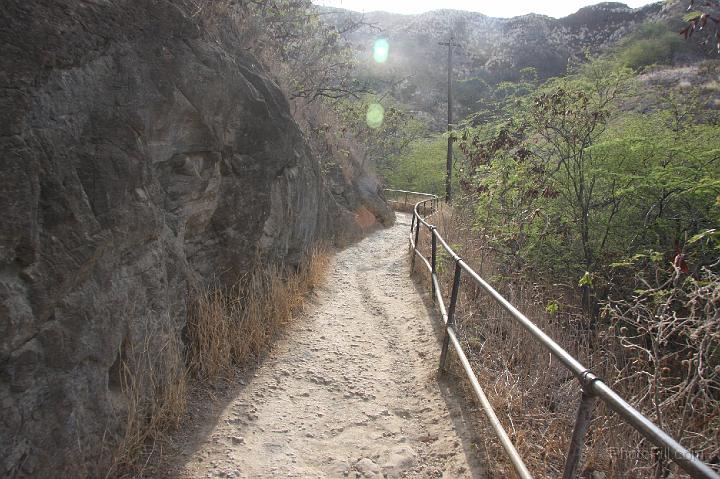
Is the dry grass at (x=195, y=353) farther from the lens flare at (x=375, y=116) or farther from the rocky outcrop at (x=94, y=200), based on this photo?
the lens flare at (x=375, y=116)

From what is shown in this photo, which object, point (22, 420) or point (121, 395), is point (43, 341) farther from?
point (121, 395)

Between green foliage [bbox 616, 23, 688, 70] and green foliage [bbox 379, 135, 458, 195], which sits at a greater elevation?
green foliage [bbox 616, 23, 688, 70]

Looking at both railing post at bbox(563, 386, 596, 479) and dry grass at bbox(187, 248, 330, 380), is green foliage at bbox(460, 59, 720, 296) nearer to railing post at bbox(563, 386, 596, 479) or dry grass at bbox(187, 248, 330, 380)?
dry grass at bbox(187, 248, 330, 380)

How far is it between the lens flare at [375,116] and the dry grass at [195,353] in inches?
568

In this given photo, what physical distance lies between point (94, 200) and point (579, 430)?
2.82 m

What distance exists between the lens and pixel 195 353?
3863 millimetres

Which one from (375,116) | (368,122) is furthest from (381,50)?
(368,122)

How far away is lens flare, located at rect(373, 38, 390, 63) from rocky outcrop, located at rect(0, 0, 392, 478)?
6276cm

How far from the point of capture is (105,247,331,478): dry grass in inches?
112

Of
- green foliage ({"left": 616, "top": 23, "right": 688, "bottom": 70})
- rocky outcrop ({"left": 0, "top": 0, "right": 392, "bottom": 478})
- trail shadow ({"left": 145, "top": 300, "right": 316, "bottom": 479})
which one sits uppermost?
green foliage ({"left": 616, "top": 23, "right": 688, "bottom": 70})

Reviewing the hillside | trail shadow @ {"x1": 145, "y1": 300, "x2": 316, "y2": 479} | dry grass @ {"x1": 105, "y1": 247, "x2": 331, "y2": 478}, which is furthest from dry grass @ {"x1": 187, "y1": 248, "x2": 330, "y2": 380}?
the hillside

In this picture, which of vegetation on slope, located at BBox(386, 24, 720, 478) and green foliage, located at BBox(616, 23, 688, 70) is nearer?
vegetation on slope, located at BBox(386, 24, 720, 478)

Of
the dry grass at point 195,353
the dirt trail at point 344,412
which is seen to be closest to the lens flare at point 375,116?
the dry grass at point 195,353

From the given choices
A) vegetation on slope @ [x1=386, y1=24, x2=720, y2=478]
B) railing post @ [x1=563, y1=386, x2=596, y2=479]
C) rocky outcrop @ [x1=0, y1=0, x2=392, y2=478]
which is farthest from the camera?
vegetation on slope @ [x1=386, y1=24, x2=720, y2=478]
